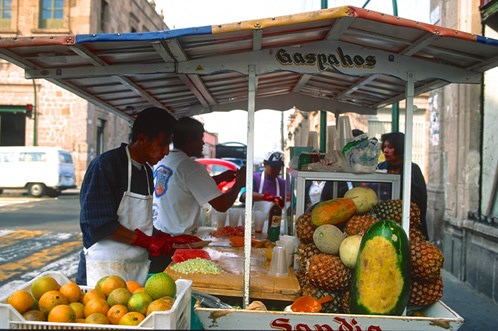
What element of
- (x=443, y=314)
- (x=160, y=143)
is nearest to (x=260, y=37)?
(x=160, y=143)

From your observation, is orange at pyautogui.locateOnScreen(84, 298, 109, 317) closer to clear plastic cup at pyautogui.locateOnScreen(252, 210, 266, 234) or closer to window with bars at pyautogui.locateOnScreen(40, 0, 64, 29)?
clear plastic cup at pyautogui.locateOnScreen(252, 210, 266, 234)

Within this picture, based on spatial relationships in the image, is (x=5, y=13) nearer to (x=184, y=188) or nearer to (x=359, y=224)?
(x=184, y=188)

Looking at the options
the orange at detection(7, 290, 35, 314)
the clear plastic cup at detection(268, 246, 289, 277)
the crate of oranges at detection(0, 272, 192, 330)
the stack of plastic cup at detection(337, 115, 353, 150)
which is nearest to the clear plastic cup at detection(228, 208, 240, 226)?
the stack of plastic cup at detection(337, 115, 353, 150)

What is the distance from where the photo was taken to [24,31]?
87.5 feet

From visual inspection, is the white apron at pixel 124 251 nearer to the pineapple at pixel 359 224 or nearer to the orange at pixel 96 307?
the orange at pixel 96 307

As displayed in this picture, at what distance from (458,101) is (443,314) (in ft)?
16.8

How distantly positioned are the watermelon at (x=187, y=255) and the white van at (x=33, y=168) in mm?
19306

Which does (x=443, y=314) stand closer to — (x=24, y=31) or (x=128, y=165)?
(x=128, y=165)

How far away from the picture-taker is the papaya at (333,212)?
11.8 ft

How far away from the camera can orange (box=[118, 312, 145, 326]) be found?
7.71 ft

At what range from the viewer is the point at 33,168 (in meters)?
21.8

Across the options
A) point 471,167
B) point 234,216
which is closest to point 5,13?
point 234,216

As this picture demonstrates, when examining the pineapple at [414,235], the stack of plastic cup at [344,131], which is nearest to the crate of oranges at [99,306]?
the pineapple at [414,235]

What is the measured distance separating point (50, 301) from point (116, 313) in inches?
14.0
